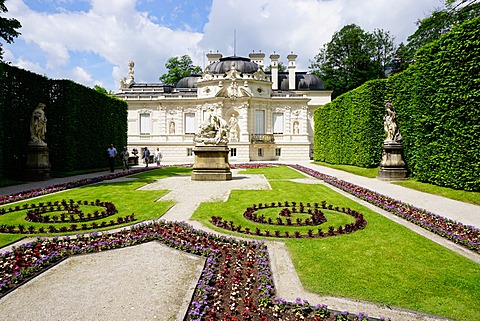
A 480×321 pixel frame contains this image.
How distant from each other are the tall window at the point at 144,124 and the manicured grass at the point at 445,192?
37156 millimetres

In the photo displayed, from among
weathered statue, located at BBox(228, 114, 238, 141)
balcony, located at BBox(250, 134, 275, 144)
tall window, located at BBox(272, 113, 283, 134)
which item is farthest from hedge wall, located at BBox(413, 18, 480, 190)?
tall window, located at BBox(272, 113, 283, 134)

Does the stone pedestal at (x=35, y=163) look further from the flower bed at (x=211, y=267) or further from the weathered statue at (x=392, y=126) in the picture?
the weathered statue at (x=392, y=126)

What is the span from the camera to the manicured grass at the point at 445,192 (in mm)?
10375

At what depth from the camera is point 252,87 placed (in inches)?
1694

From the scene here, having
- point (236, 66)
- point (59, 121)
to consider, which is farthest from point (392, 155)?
point (236, 66)

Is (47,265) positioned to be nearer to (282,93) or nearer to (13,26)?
(13,26)

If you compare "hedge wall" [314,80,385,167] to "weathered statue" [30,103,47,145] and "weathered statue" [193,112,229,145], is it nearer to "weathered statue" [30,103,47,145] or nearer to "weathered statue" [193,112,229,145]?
"weathered statue" [193,112,229,145]

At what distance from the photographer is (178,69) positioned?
6372cm

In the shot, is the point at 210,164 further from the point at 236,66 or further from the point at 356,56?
the point at 356,56

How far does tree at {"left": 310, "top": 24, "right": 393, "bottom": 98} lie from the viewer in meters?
50.5

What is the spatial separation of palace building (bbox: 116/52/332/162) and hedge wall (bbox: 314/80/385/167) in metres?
12.0

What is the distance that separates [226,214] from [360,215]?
11.3ft

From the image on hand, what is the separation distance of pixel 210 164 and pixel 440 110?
10726 millimetres

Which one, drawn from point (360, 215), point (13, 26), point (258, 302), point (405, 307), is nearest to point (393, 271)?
point (405, 307)
